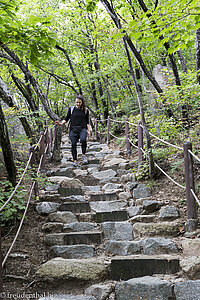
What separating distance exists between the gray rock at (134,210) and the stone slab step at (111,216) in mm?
122

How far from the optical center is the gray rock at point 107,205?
4.50 metres

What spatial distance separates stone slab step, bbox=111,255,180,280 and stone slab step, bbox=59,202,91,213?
1.67m

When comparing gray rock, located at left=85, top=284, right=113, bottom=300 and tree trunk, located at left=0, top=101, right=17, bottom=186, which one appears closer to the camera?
gray rock, located at left=85, top=284, right=113, bottom=300

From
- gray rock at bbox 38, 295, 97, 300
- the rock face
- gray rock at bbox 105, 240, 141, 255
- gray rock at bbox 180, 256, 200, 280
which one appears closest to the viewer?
gray rock at bbox 38, 295, 97, 300

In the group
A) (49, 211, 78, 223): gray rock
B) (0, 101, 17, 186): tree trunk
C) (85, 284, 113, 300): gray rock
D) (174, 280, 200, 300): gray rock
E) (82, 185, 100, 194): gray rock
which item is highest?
(0, 101, 17, 186): tree trunk

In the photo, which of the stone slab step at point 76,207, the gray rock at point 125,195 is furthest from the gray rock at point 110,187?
the stone slab step at point 76,207

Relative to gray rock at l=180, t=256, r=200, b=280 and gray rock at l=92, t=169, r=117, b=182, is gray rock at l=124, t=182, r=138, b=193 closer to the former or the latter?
gray rock at l=92, t=169, r=117, b=182

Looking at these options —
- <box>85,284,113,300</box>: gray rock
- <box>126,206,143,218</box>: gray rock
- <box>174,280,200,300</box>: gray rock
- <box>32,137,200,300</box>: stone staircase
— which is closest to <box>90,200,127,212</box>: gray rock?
<box>32,137,200,300</box>: stone staircase

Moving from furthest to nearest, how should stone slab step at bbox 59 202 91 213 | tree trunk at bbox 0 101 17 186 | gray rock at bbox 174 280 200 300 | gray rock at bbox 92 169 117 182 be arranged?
1. gray rock at bbox 92 169 117 182
2. stone slab step at bbox 59 202 91 213
3. tree trunk at bbox 0 101 17 186
4. gray rock at bbox 174 280 200 300

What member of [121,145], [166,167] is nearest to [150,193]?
[166,167]

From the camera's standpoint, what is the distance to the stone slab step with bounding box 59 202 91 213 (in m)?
4.46

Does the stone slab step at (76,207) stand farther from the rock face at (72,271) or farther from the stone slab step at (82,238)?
the rock face at (72,271)

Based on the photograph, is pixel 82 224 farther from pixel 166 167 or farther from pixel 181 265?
pixel 166 167

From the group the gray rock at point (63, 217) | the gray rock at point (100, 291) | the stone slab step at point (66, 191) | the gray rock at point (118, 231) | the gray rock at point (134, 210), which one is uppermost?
the stone slab step at point (66, 191)
